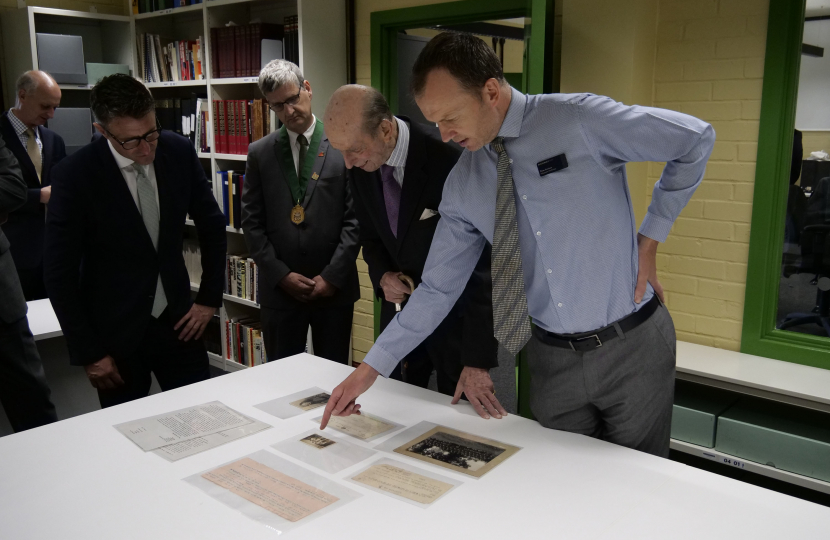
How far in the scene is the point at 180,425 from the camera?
1.67 m

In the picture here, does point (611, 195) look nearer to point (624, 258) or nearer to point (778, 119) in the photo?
point (624, 258)

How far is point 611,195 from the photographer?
1.56m

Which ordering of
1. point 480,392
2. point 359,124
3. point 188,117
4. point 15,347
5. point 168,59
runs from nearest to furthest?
1. point 480,392
2. point 359,124
3. point 15,347
4. point 188,117
5. point 168,59

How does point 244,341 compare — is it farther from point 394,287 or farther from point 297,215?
A: point 394,287

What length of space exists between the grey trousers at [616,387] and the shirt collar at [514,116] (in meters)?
0.53

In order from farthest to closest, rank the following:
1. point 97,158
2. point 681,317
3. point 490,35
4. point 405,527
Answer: point 490,35 → point 681,317 → point 97,158 → point 405,527

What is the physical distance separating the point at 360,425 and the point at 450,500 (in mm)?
428

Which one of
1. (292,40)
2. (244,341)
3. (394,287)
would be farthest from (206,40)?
(394,287)

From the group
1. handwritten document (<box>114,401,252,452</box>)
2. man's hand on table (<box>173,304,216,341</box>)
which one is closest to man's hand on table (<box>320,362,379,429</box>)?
handwritten document (<box>114,401,252,452</box>)

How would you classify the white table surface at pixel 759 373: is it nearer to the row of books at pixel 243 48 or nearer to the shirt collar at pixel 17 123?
the row of books at pixel 243 48

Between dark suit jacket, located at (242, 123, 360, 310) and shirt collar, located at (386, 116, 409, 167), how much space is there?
908 millimetres

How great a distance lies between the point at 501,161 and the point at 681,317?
204 centimetres

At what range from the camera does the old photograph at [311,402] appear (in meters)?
1.79

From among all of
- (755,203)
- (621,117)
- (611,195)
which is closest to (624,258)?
(611,195)
